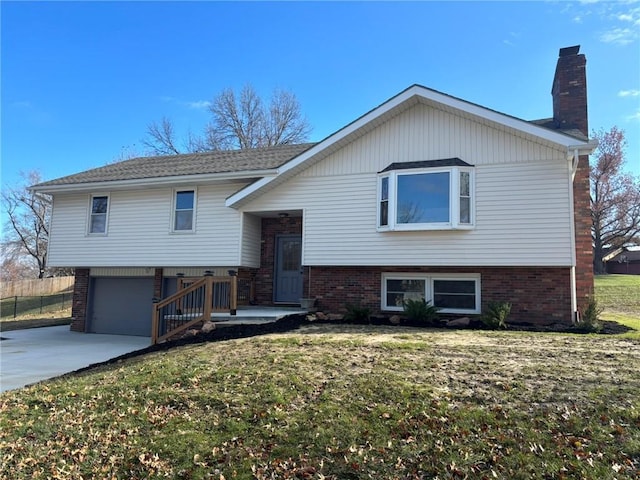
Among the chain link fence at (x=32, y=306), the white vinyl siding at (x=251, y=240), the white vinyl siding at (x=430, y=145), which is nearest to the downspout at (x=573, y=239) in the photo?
the white vinyl siding at (x=430, y=145)

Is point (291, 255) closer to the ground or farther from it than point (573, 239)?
closer to the ground

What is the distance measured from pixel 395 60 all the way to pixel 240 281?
27.0 ft

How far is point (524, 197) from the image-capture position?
10539 mm

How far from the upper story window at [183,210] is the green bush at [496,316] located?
30.0 feet

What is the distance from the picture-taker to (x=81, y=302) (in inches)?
621

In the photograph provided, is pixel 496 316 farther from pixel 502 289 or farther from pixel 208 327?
pixel 208 327

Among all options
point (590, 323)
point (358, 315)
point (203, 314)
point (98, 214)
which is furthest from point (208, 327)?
point (590, 323)

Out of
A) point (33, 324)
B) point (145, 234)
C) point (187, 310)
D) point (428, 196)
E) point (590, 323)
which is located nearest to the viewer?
point (590, 323)

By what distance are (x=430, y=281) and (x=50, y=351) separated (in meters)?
10.1

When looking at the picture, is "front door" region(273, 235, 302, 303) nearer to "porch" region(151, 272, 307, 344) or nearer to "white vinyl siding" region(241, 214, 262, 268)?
"white vinyl siding" region(241, 214, 262, 268)

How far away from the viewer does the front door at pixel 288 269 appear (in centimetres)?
1390

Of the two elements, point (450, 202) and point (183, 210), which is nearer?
point (450, 202)

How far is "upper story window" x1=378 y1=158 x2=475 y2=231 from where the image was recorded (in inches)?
427

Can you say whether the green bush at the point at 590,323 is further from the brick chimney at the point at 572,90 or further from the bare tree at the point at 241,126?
the bare tree at the point at 241,126
